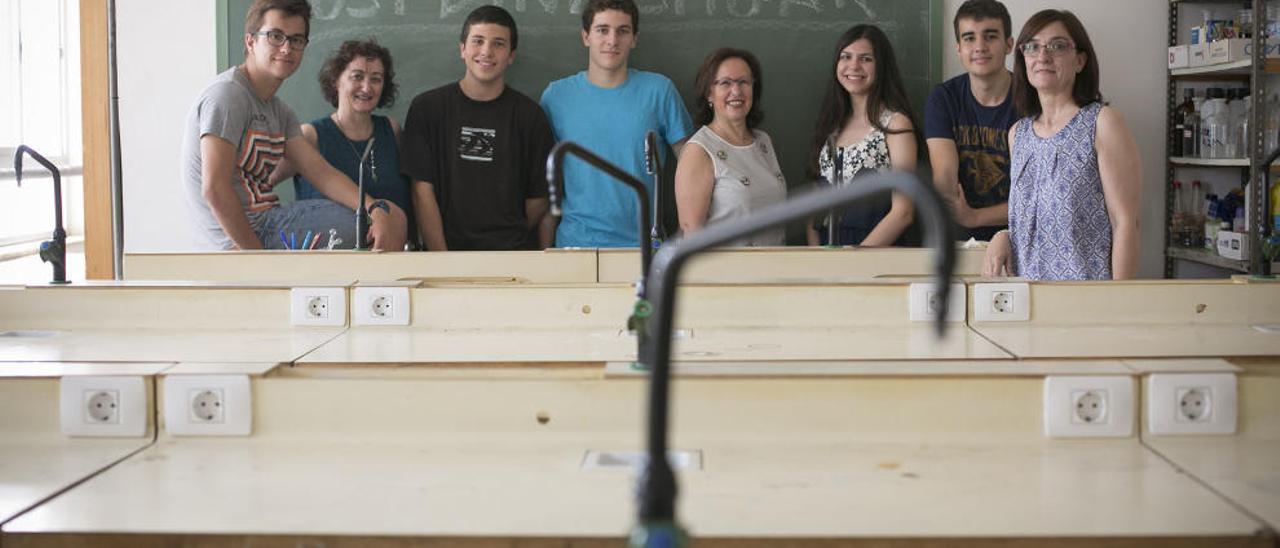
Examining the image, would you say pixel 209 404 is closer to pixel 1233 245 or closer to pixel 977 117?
pixel 977 117

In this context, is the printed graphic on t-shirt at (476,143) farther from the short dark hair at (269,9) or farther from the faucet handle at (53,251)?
the faucet handle at (53,251)

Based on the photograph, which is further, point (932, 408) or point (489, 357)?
point (489, 357)

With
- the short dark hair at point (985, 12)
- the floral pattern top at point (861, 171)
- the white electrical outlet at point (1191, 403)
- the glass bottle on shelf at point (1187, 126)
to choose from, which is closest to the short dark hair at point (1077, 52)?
the floral pattern top at point (861, 171)

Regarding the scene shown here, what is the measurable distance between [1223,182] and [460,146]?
109 inches

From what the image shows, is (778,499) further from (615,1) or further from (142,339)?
(615,1)

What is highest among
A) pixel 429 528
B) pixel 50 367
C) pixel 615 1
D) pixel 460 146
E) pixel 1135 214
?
pixel 615 1

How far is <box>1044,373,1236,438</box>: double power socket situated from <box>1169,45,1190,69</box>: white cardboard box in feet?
10.6

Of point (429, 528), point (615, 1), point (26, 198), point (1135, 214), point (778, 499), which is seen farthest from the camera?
point (26, 198)

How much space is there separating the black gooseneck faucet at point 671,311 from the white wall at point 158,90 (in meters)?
4.34

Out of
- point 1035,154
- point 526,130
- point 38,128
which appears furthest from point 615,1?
point 38,128

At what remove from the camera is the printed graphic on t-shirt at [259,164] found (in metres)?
3.74

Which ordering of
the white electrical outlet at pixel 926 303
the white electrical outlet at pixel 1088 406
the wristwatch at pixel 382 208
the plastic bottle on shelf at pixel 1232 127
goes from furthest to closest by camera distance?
1. the plastic bottle on shelf at pixel 1232 127
2. the wristwatch at pixel 382 208
3. the white electrical outlet at pixel 926 303
4. the white electrical outlet at pixel 1088 406

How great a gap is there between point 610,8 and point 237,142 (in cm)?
135

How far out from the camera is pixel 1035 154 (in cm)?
305
